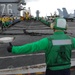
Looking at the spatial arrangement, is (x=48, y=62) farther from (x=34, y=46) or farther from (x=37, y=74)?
(x=37, y=74)

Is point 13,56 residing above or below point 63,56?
below

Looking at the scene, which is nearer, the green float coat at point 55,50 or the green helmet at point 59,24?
the green float coat at point 55,50

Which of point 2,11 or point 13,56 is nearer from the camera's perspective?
point 13,56

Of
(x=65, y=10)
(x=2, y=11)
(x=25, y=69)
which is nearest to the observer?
(x=25, y=69)

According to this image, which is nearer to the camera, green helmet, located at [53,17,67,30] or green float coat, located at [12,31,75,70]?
green float coat, located at [12,31,75,70]

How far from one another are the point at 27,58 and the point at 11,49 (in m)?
8.69

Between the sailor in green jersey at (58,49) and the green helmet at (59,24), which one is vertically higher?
the green helmet at (59,24)

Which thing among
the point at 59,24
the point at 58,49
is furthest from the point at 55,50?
the point at 59,24

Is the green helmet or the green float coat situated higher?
the green helmet

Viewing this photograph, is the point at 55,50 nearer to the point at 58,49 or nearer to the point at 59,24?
the point at 58,49

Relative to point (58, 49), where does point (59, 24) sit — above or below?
above

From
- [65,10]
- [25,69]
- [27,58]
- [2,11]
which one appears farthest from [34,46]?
[65,10]

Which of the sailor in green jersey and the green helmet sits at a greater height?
the green helmet

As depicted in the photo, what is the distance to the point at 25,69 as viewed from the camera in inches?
355
